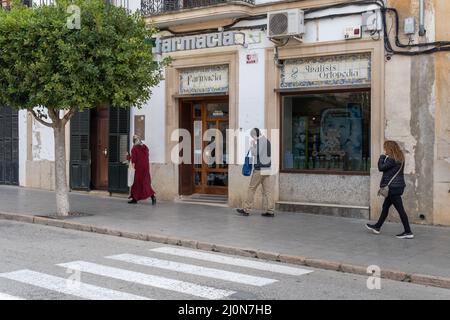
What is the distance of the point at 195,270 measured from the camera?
7773 millimetres

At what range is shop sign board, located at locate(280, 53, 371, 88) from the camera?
12227 mm

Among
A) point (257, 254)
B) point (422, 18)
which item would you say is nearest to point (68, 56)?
point (257, 254)

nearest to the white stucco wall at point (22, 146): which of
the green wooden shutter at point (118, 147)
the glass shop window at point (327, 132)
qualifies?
the green wooden shutter at point (118, 147)

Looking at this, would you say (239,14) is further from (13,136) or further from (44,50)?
(13,136)

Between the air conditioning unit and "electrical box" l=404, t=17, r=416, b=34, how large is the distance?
220 cm

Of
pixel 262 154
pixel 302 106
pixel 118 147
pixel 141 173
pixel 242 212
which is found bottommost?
pixel 242 212

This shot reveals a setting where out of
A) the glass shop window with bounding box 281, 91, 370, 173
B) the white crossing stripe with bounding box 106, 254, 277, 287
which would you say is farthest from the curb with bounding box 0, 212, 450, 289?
the glass shop window with bounding box 281, 91, 370, 173

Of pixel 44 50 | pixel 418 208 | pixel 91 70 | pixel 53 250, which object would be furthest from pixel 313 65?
pixel 53 250

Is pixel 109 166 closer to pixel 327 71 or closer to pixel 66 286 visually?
pixel 327 71

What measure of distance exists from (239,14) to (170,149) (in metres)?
3.88

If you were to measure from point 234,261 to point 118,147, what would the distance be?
8515 mm

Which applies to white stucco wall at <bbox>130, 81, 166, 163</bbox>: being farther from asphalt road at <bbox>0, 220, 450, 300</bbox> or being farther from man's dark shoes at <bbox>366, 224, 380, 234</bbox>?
man's dark shoes at <bbox>366, 224, 380, 234</bbox>

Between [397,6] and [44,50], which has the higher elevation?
[397,6]

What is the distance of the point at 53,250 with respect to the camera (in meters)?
8.98
